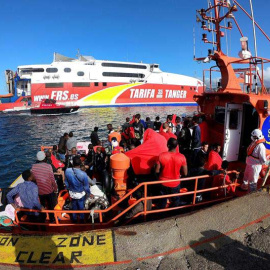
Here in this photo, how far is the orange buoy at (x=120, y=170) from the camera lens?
536cm

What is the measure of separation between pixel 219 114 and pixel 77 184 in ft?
18.2

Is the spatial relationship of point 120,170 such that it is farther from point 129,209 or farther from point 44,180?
point 44,180

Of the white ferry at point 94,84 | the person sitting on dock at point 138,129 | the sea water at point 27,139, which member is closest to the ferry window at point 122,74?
the white ferry at point 94,84

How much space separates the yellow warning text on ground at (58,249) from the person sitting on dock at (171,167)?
1.51 m

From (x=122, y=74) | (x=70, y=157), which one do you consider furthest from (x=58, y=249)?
(x=122, y=74)

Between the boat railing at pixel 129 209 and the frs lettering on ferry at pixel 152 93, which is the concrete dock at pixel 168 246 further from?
the frs lettering on ferry at pixel 152 93

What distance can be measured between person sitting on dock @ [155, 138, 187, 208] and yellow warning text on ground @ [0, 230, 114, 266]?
1509 millimetres

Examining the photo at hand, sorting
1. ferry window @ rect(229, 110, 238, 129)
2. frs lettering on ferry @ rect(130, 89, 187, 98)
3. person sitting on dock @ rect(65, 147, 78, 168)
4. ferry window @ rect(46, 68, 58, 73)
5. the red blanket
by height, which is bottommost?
person sitting on dock @ rect(65, 147, 78, 168)

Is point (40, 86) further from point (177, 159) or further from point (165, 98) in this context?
point (177, 159)

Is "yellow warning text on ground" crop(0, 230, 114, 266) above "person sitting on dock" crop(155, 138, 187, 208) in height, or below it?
below

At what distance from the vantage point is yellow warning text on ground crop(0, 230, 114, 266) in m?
3.82

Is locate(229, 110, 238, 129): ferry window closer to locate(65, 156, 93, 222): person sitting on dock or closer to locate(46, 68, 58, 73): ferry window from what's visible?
locate(65, 156, 93, 222): person sitting on dock

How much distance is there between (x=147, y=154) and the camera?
5.36 m

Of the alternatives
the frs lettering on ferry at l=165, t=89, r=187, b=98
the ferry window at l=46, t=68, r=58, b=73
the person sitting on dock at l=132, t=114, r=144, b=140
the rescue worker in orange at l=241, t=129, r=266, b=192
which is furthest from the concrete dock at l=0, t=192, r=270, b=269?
the frs lettering on ferry at l=165, t=89, r=187, b=98
